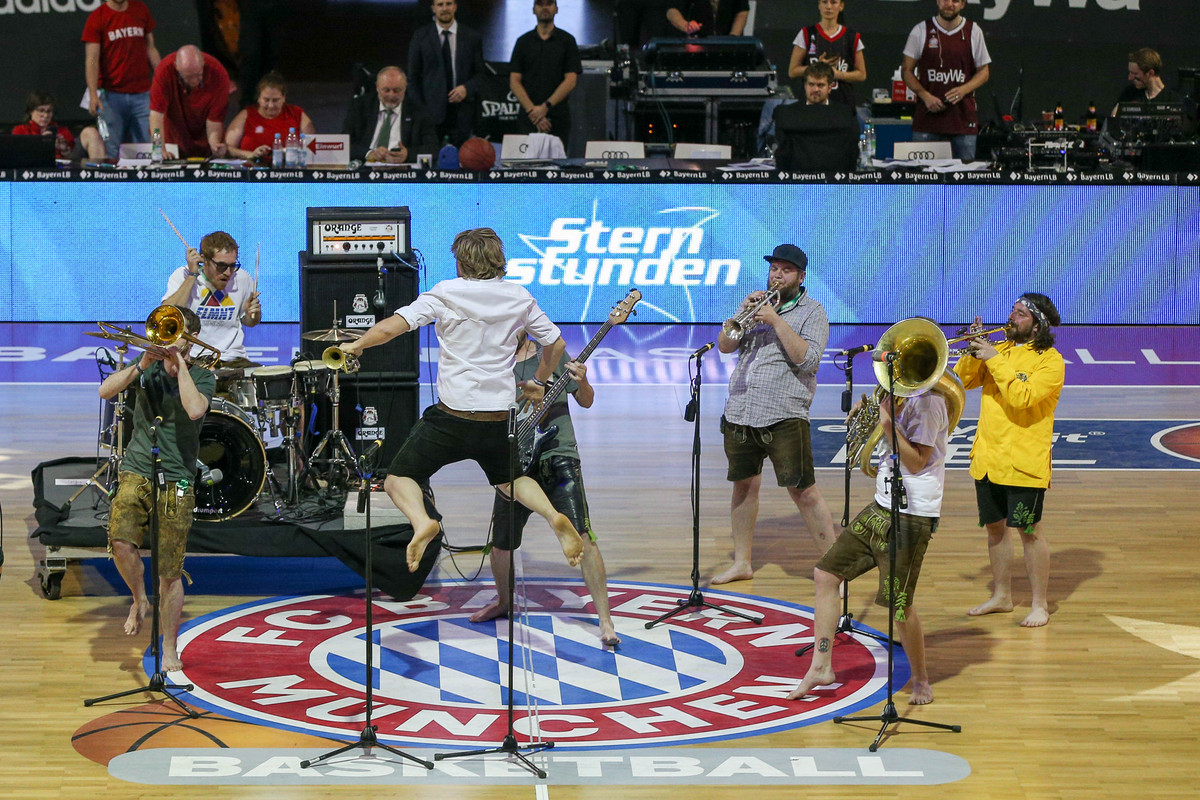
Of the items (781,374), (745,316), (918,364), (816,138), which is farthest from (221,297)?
(816,138)

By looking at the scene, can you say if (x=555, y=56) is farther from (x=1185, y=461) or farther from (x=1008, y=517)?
(x=1008, y=517)

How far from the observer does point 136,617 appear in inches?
306

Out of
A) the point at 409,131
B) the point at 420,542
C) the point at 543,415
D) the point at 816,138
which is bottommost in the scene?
the point at 420,542

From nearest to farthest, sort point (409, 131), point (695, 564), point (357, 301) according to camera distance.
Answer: point (695, 564) → point (357, 301) → point (409, 131)

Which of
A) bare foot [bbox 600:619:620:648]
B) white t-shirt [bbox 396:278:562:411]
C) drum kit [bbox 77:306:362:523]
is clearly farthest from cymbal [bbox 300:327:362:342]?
bare foot [bbox 600:619:620:648]

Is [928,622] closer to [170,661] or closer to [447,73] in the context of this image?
[170,661]

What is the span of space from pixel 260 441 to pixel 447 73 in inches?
365

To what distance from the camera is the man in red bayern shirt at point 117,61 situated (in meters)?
16.8

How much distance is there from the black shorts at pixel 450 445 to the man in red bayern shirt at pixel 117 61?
1095cm

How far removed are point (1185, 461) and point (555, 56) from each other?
341 inches

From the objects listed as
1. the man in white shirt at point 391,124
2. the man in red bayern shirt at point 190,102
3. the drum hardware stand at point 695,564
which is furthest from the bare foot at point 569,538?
the man in red bayern shirt at point 190,102

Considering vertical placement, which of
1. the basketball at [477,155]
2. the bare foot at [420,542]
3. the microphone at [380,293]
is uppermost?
the basketball at [477,155]

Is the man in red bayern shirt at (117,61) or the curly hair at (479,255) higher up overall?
the man in red bayern shirt at (117,61)

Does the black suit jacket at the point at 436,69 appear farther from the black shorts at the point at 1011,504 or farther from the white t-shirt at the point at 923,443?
the white t-shirt at the point at 923,443
